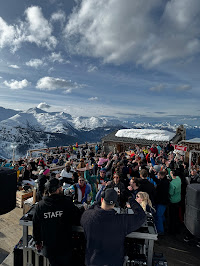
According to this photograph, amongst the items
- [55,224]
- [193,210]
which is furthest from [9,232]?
[193,210]

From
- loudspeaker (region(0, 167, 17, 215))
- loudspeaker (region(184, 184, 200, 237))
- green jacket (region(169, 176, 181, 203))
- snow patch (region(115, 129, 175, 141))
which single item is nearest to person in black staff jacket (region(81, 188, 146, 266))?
loudspeaker (region(184, 184, 200, 237))

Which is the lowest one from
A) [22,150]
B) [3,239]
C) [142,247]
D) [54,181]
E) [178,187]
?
[22,150]

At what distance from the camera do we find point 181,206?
5.02 meters

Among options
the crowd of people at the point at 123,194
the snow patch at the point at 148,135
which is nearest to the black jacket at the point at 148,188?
the crowd of people at the point at 123,194

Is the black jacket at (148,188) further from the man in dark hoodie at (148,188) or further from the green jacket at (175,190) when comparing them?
the green jacket at (175,190)

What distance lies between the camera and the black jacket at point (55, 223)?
229 centimetres

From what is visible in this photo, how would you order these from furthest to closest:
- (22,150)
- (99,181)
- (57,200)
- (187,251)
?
(22,150)
(99,181)
(187,251)
(57,200)

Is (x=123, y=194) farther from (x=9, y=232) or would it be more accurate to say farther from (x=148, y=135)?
(x=148, y=135)

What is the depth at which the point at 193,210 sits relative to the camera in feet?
9.41

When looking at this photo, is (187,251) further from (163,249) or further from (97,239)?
Answer: (97,239)

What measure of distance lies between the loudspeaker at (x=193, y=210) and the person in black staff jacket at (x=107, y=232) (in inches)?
52.5

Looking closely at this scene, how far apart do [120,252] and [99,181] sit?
417cm

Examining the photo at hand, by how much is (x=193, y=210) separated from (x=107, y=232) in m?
1.77

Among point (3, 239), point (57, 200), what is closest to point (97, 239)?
point (57, 200)
